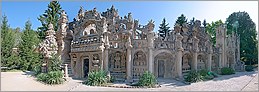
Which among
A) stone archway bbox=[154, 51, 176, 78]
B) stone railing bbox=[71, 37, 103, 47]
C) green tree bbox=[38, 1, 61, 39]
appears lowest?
stone archway bbox=[154, 51, 176, 78]

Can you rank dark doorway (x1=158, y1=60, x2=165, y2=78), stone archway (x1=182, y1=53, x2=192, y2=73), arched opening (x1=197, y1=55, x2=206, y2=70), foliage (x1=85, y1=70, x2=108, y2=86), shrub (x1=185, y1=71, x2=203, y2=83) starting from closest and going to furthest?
foliage (x1=85, y1=70, x2=108, y2=86) < shrub (x1=185, y1=71, x2=203, y2=83) < dark doorway (x1=158, y1=60, x2=165, y2=78) < stone archway (x1=182, y1=53, x2=192, y2=73) < arched opening (x1=197, y1=55, x2=206, y2=70)

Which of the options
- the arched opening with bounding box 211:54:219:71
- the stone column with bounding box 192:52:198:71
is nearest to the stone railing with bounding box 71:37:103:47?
the stone column with bounding box 192:52:198:71

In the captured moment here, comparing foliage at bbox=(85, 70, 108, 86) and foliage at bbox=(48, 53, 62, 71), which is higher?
foliage at bbox=(48, 53, 62, 71)

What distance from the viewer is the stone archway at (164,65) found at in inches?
794

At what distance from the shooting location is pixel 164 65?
822 inches

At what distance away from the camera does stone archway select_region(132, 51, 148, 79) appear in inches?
741

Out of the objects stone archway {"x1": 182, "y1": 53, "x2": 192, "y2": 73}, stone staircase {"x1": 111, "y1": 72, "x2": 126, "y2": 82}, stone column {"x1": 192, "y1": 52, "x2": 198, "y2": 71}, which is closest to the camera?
stone staircase {"x1": 111, "y1": 72, "x2": 126, "y2": 82}

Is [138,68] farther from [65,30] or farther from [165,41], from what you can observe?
[65,30]

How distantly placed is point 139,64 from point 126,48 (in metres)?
2.07

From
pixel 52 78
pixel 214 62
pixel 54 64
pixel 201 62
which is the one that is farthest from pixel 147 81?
pixel 214 62

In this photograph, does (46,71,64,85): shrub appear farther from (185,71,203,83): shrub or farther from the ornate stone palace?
(185,71,203,83): shrub

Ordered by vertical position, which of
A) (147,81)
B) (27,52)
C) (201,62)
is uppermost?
(27,52)

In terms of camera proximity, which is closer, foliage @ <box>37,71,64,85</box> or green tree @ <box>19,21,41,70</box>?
foliage @ <box>37,71,64,85</box>

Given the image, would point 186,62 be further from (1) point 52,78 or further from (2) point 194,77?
(1) point 52,78
